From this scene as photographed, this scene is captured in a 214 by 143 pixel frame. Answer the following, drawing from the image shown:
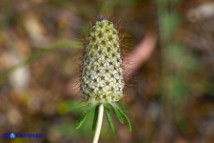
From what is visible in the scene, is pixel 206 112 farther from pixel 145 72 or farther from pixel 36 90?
pixel 36 90

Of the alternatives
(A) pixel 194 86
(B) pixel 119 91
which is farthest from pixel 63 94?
(B) pixel 119 91

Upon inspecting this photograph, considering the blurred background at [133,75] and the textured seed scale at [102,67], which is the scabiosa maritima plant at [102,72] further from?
the blurred background at [133,75]

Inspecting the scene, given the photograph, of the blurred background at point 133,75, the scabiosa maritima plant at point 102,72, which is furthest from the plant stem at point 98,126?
the blurred background at point 133,75

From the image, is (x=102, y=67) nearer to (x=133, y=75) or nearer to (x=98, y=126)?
(x=98, y=126)

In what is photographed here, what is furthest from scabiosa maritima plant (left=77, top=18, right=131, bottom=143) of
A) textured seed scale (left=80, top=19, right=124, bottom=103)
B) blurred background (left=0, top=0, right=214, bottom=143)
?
blurred background (left=0, top=0, right=214, bottom=143)

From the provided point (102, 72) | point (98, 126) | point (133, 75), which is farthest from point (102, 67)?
point (133, 75)

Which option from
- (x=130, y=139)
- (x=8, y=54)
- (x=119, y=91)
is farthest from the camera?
(x=8, y=54)

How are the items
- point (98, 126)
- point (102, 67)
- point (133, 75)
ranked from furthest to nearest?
1. point (133, 75)
2. point (102, 67)
3. point (98, 126)

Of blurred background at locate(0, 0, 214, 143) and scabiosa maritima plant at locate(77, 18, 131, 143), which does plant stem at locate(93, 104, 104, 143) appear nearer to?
scabiosa maritima plant at locate(77, 18, 131, 143)
